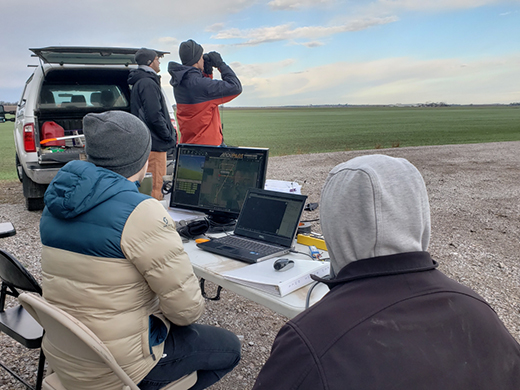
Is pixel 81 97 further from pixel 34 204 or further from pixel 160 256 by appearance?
pixel 160 256

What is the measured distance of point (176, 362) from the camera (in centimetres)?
193

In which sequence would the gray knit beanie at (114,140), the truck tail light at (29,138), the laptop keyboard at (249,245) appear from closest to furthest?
the gray knit beanie at (114,140) < the laptop keyboard at (249,245) < the truck tail light at (29,138)

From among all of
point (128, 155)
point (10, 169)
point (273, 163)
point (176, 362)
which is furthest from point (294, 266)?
point (10, 169)

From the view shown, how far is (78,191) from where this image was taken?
1618mm

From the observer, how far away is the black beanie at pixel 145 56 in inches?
213

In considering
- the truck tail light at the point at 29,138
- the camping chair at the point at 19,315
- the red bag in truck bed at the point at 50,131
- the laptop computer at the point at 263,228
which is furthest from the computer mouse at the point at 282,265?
the red bag in truck bed at the point at 50,131

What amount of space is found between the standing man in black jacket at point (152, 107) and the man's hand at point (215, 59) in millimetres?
824

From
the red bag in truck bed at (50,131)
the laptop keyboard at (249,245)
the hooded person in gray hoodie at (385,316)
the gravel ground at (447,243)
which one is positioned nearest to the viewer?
the hooded person in gray hoodie at (385,316)

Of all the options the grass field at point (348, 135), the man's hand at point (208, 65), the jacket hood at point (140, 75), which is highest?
the man's hand at point (208, 65)

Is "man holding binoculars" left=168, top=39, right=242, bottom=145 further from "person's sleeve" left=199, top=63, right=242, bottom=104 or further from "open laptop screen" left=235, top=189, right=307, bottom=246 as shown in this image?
"open laptop screen" left=235, top=189, right=307, bottom=246

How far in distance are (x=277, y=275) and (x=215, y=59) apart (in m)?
3.72

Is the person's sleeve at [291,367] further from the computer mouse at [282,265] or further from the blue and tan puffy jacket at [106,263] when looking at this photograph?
the computer mouse at [282,265]

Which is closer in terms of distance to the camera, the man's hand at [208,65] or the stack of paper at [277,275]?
the stack of paper at [277,275]

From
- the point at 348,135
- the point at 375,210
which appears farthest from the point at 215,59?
the point at 348,135
